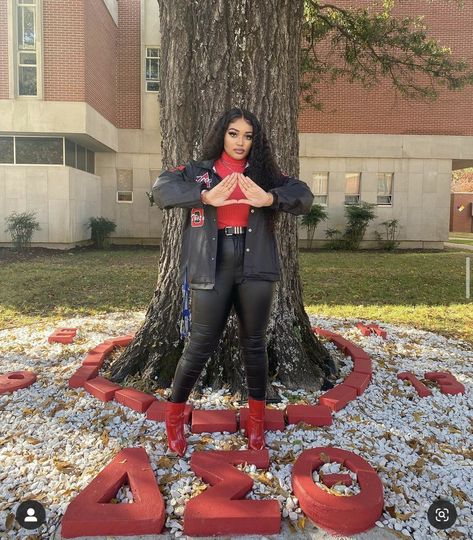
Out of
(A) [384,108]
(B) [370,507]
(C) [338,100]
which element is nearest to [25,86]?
(C) [338,100]

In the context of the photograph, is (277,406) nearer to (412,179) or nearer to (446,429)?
(446,429)

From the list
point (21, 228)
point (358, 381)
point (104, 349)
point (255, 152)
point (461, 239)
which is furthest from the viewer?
point (461, 239)

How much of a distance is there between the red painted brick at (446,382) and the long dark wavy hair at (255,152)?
207cm

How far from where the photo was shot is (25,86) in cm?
1444

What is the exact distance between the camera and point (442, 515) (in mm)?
2174

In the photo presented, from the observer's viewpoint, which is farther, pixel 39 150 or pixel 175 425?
pixel 39 150

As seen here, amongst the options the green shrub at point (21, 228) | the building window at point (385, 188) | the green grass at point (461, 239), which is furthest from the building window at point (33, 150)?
the green grass at point (461, 239)

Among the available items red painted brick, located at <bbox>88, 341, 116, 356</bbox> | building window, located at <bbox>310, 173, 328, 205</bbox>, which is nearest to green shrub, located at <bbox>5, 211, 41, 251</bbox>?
building window, located at <bbox>310, 173, 328, 205</bbox>

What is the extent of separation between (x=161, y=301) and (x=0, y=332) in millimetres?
2799

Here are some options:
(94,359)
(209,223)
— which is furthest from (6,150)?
(209,223)

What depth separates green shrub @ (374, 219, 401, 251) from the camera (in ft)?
58.7

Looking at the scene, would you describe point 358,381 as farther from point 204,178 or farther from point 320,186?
point 320,186

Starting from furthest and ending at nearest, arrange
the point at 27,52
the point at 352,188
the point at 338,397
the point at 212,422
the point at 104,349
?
the point at 352,188 → the point at 27,52 → the point at 104,349 → the point at 338,397 → the point at 212,422

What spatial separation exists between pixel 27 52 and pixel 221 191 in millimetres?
14832
